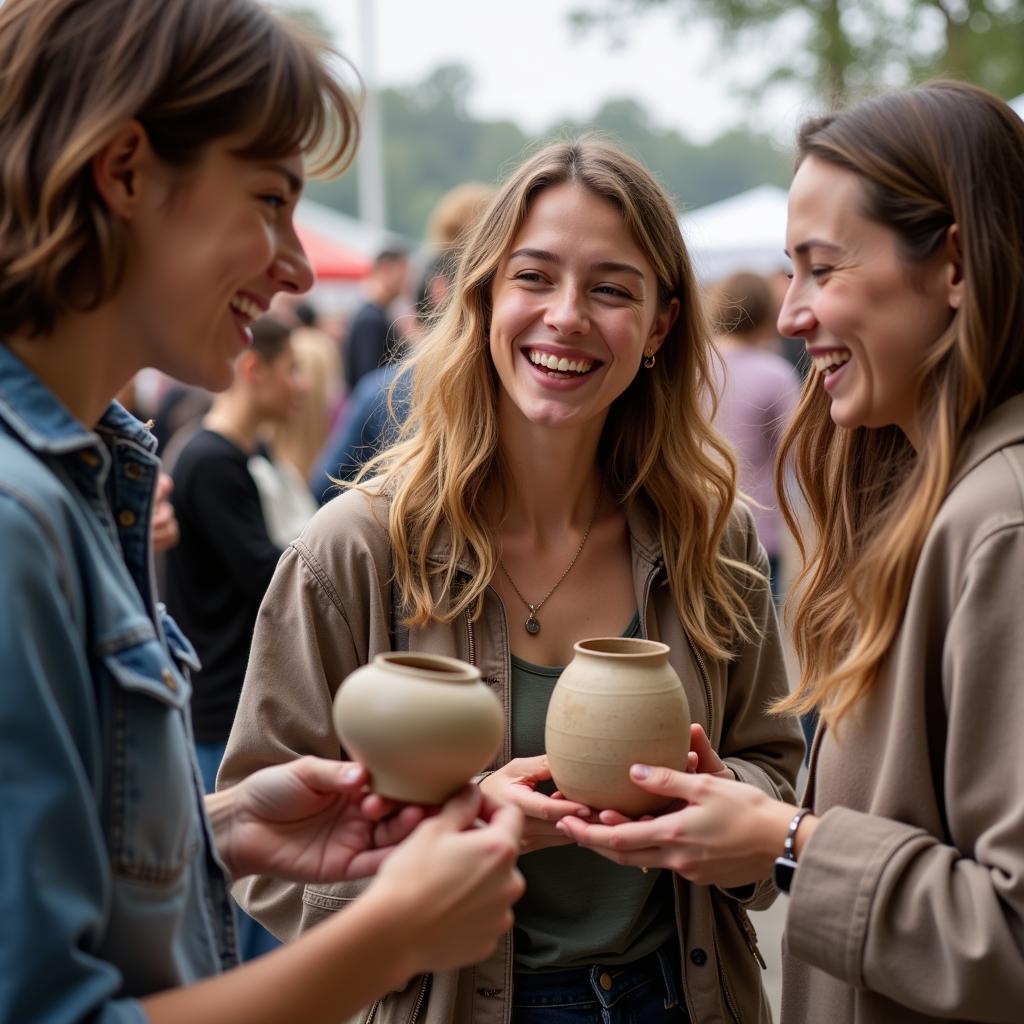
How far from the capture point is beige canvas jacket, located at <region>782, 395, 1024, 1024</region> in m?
1.58

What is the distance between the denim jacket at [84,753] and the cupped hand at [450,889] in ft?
0.84

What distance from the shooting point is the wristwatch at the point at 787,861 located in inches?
70.1

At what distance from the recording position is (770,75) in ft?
54.9

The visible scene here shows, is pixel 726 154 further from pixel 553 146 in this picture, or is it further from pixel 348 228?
pixel 553 146

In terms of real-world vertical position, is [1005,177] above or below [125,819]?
above

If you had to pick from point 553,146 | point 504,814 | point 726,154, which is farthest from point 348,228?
point 726,154

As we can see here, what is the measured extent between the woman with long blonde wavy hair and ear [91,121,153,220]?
38.5 inches

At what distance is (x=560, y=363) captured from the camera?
7.70 ft

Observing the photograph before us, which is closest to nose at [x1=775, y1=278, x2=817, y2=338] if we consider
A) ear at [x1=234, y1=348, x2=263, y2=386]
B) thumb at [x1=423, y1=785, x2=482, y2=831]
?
thumb at [x1=423, y1=785, x2=482, y2=831]

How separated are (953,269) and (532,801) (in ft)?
3.56

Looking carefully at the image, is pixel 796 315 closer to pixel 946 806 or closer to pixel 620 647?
pixel 620 647

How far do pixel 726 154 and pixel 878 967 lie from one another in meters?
39.6

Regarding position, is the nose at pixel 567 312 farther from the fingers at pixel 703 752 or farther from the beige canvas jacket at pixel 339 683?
the fingers at pixel 703 752

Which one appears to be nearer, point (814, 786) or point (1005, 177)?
point (1005, 177)
